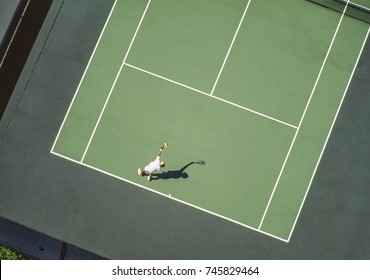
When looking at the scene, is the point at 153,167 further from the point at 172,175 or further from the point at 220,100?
the point at 220,100

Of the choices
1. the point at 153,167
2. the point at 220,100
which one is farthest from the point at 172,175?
the point at 220,100

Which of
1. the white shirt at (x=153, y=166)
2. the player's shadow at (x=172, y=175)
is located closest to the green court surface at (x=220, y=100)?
the player's shadow at (x=172, y=175)

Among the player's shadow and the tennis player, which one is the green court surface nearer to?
the player's shadow

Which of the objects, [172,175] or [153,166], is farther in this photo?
[172,175]

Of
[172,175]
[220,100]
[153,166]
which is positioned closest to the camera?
[153,166]

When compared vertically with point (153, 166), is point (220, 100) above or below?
above

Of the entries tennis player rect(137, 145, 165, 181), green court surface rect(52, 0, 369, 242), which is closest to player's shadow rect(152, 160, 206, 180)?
green court surface rect(52, 0, 369, 242)
